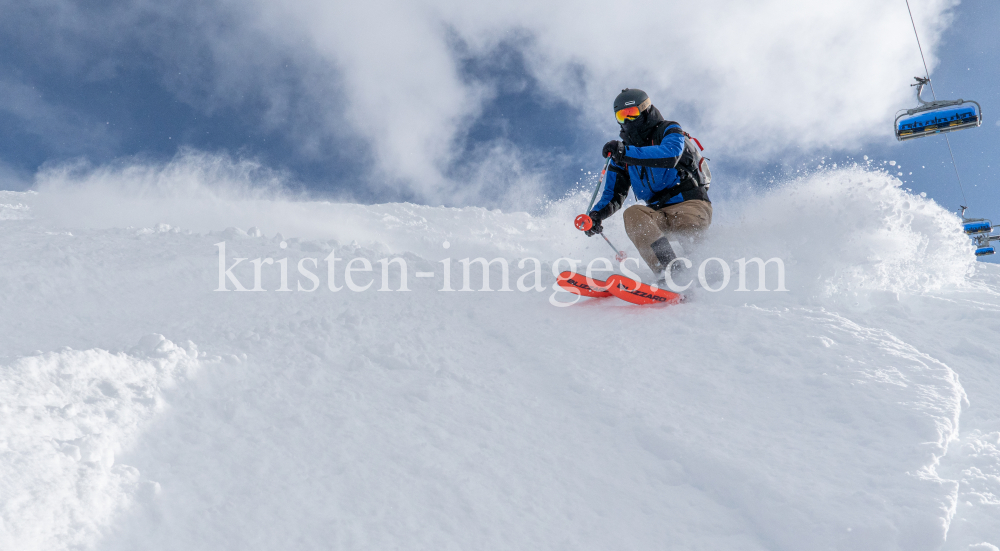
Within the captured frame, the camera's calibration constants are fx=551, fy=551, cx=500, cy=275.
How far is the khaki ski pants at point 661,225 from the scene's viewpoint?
5.39m

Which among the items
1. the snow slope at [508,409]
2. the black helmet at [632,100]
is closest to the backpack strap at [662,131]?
the black helmet at [632,100]

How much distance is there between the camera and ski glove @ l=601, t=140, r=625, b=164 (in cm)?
563

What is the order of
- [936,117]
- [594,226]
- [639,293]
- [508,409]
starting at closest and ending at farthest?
[508,409]
[639,293]
[594,226]
[936,117]

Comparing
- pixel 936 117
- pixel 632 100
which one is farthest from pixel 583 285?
pixel 936 117

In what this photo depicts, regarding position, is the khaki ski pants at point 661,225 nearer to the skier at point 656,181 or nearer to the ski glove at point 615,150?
the skier at point 656,181

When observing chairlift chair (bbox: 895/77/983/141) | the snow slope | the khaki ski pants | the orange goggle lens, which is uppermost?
chairlift chair (bbox: 895/77/983/141)

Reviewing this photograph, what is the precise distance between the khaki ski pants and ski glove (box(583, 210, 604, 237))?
50 cm

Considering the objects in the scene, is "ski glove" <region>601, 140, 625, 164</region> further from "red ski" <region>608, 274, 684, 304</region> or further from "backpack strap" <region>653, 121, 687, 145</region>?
"red ski" <region>608, 274, 684, 304</region>

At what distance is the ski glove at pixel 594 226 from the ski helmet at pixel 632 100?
3.81 ft

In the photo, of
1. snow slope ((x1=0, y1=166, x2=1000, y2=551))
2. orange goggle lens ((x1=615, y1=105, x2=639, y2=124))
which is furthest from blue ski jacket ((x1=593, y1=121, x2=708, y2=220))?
snow slope ((x1=0, y1=166, x2=1000, y2=551))

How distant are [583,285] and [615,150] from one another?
1569mm

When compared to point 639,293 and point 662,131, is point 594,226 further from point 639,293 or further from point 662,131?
point 639,293

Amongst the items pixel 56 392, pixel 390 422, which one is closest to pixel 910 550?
pixel 390 422

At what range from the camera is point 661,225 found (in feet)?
18.9
